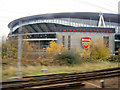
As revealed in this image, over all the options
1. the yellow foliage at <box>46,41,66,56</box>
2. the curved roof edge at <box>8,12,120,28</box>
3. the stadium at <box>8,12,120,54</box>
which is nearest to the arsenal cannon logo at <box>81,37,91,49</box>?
the stadium at <box>8,12,120,54</box>

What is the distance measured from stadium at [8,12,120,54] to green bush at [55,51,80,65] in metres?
24.3

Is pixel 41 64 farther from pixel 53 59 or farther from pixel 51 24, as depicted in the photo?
pixel 51 24

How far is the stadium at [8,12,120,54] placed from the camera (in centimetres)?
3888

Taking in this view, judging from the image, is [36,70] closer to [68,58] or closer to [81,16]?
[68,58]

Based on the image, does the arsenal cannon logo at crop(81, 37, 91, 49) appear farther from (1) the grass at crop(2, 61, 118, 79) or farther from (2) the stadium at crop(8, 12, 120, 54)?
(1) the grass at crop(2, 61, 118, 79)

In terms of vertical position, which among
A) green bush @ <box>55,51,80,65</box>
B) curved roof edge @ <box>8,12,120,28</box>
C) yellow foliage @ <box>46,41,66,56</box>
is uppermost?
curved roof edge @ <box>8,12,120,28</box>

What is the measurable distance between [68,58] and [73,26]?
37980 millimetres

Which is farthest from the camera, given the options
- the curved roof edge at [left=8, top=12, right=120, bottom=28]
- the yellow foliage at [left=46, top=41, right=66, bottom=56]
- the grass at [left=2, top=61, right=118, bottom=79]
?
the curved roof edge at [left=8, top=12, right=120, bottom=28]

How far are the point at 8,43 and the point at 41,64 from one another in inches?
256

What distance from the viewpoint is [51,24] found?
167 feet

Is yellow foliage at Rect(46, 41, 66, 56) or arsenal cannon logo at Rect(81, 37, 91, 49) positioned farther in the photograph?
arsenal cannon logo at Rect(81, 37, 91, 49)

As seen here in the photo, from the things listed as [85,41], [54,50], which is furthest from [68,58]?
[85,41]

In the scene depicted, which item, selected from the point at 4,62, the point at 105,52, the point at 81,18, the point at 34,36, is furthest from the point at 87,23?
the point at 4,62

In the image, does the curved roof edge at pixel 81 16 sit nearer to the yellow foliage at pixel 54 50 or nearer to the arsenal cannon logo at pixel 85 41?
the arsenal cannon logo at pixel 85 41
